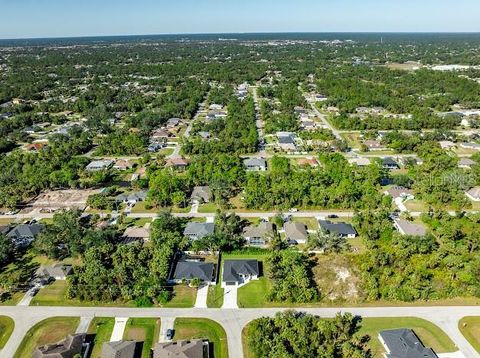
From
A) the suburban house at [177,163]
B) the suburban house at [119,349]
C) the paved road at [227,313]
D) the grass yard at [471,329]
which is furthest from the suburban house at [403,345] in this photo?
the suburban house at [177,163]

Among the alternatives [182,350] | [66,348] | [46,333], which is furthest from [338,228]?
[46,333]

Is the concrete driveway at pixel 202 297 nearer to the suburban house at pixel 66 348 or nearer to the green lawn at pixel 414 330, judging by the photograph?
the suburban house at pixel 66 348

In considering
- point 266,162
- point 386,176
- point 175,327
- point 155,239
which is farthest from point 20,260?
point 386,176

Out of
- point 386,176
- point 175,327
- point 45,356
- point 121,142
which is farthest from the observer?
point 121,142

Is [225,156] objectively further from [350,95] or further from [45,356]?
[350,95]

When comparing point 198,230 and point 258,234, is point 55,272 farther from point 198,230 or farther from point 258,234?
point 258,234
